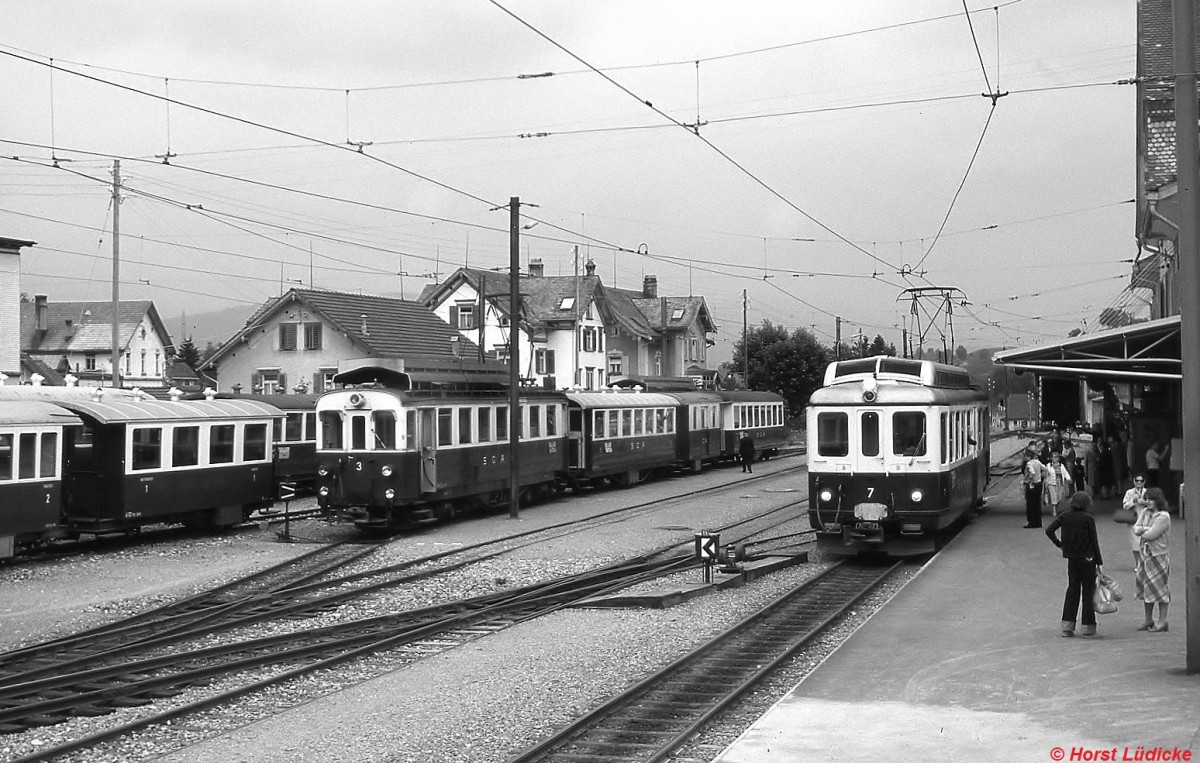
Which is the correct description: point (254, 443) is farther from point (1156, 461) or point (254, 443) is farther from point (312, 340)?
point (312, 340)

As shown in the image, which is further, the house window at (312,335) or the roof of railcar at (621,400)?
the house window at (312,335)

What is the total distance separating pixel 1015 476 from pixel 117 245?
27.8 m

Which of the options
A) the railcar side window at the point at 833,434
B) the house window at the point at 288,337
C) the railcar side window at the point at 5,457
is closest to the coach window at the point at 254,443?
the railcar side window at the point at 5,457

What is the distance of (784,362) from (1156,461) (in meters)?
43.6

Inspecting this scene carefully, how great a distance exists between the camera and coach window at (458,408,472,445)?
25.7 metres

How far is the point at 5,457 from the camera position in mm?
19078

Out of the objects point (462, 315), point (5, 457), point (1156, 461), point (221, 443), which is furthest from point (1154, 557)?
point (462, 315)

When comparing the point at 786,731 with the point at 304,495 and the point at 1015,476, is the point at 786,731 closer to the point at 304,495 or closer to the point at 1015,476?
the point at 304,495

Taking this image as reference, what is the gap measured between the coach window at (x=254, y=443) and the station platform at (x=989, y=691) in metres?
14.8

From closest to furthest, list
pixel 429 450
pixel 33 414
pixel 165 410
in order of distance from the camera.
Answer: pixel 33 414 → pixel 165 410 → pixel 429 450

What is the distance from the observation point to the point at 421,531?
82.1 ft

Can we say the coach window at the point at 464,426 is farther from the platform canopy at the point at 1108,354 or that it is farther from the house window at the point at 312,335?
the house window at the point at 312,335

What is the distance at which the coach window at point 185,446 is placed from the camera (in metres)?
23.0

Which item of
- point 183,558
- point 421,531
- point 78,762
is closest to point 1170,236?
point 421,531
